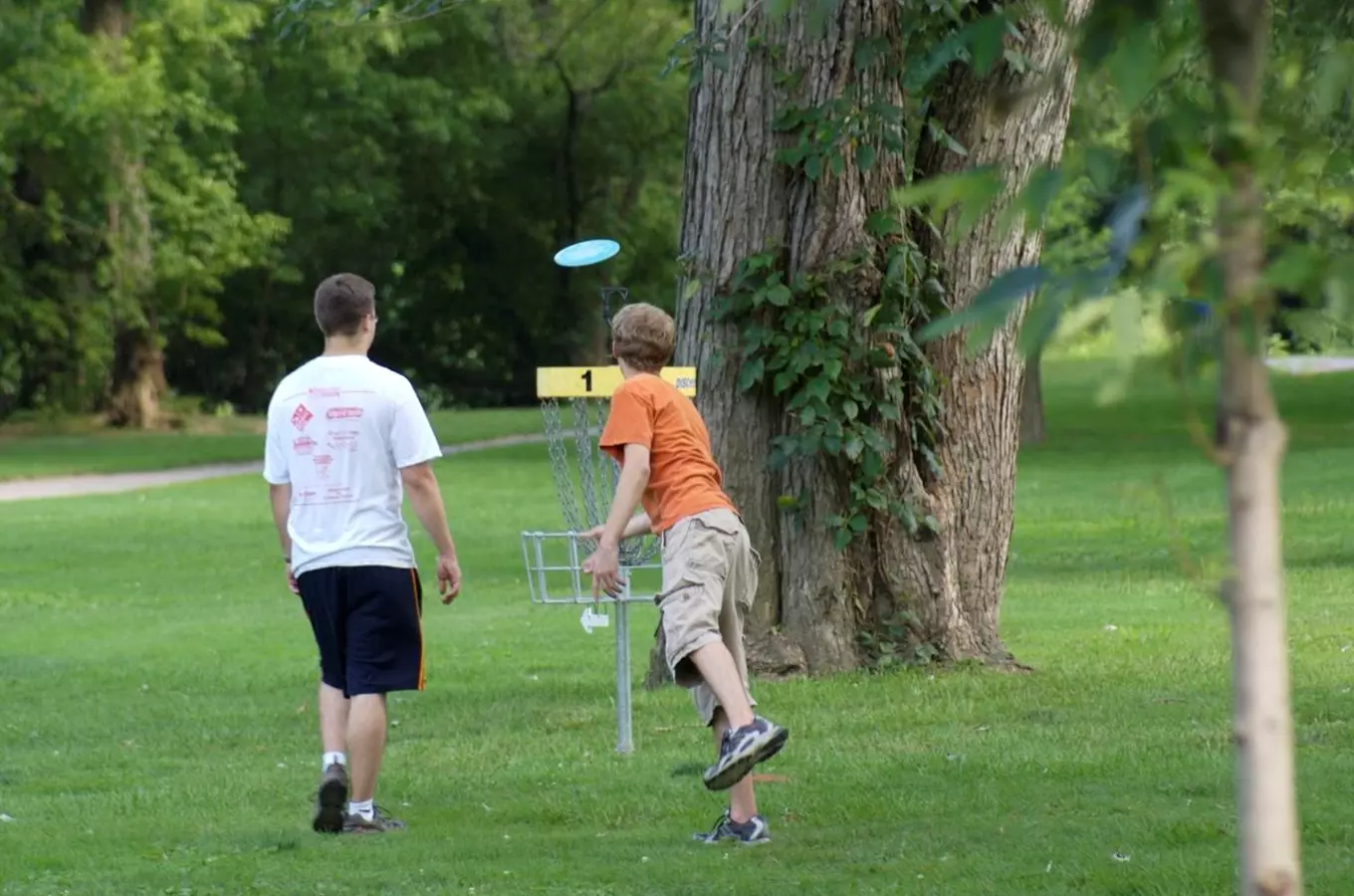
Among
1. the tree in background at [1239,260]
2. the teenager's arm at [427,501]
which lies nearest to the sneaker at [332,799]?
the teenager's arm at [427,501]

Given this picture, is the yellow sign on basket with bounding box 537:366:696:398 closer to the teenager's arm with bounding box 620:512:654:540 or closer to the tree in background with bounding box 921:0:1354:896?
the teenager's arm with bounding box 620:512:654:540

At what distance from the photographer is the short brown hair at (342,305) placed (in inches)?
286

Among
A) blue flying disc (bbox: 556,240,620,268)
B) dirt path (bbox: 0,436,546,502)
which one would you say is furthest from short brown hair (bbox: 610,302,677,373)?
dirt path (bbox: 0,436,546,502)

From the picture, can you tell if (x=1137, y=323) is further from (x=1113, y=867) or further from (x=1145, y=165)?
(x=1113, y=867)

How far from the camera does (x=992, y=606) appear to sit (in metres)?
11.2

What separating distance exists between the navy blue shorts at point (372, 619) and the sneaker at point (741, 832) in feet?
3.54

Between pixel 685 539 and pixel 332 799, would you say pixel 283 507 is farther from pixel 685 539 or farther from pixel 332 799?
pixel 685 539

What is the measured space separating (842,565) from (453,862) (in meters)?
4.32

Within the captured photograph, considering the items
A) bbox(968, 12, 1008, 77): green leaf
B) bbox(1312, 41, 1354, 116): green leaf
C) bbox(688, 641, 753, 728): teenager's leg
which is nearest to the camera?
bbox(1312, 41, 1354, 116): green leaf

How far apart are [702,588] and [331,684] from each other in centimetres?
136

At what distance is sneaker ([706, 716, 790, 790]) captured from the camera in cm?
647

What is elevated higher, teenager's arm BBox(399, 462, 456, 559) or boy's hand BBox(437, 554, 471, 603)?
teenager's arm BBox(399, 462, 456, 559)

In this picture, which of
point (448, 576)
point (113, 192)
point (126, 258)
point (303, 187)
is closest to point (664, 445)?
point (448, 576)

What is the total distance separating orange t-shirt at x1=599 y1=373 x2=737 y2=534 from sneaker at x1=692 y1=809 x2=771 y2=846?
3.01ft
